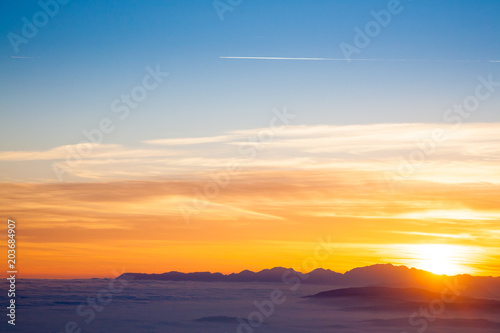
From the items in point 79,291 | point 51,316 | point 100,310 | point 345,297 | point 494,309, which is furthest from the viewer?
point 345,297

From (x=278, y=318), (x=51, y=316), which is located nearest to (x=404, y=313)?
(x=278, y=318)

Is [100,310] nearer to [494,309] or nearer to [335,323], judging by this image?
[335,323]

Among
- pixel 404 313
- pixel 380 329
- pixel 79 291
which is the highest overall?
pixel 79 291

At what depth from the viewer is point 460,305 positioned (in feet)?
203

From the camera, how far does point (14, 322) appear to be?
37.9 meters

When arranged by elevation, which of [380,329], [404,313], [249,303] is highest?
[249,303]

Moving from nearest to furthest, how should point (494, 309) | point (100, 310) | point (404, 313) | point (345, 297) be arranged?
point (100, 310) → point (404, 313) → point (494, 309) → point (345, 297)

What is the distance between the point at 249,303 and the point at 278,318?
14781 millimetres

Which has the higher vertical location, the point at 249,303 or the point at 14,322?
the point at 249,303

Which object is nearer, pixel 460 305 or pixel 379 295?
pixel 460 305

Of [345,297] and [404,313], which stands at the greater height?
[345,297]

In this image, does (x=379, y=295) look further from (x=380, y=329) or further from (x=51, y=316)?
(x=51, y=316)

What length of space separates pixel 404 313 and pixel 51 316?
3589 centimetres

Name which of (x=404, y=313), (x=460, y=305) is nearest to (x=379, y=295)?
(x=460, y=305)
